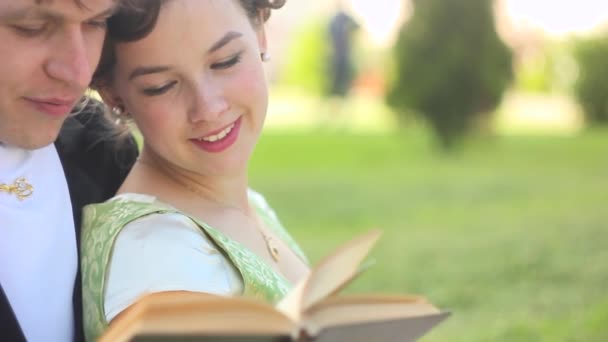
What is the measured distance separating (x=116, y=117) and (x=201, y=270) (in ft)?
1.98

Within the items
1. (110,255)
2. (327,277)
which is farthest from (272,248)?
(327,277)

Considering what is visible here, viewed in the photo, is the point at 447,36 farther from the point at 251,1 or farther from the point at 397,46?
the point at 251,1

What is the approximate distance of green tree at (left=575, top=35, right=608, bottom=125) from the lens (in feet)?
49.1

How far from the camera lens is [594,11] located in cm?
1984

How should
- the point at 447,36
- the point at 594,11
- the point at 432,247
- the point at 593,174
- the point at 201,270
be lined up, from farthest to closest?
the point at 594,11 < the point at 447,36 < the point at 593,174 < the point at 432,247 < the point at 201,270

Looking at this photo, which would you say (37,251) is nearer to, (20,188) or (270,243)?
(20,188)

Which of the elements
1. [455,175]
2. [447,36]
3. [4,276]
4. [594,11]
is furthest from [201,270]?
[594,11]

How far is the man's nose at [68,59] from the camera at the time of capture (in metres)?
1.81

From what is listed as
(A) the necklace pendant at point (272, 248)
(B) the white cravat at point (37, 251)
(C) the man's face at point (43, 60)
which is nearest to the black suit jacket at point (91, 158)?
(B) the white cravat at point (37, 251)

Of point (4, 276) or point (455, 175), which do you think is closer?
point (4, 276)

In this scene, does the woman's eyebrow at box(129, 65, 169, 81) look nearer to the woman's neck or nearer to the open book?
the woman's neck

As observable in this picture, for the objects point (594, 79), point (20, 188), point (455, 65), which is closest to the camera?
point (20, 188)

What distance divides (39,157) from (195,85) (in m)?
0.35

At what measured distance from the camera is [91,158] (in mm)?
2350
